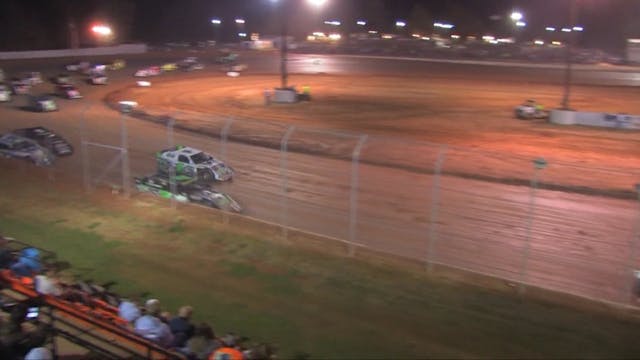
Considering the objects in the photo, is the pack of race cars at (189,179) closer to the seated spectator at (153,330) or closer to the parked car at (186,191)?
the parked car at (186,191)

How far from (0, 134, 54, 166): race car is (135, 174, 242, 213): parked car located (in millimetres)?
6528

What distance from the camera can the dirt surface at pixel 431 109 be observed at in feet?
108

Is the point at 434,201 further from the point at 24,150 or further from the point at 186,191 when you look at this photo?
the point at 24,150

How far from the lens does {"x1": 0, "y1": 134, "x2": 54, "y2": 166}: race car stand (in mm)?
24719

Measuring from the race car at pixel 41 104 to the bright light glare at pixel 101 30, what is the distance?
70494 mm

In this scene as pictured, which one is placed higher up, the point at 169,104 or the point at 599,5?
the point at 599,5

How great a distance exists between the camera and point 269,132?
3378 cm

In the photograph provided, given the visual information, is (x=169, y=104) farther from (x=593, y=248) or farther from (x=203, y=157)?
(x=593, y=248)

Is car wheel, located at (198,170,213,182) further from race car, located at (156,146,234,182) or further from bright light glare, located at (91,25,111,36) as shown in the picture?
bright light glare, located at (91,25,111,36)

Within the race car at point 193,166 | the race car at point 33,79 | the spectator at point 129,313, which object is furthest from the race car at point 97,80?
the spectator at point 129,313

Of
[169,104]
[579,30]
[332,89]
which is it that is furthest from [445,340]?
[579,30]

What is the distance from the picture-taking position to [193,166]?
19625mm

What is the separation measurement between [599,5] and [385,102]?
377 ft

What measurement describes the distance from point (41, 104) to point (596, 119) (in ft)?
111
